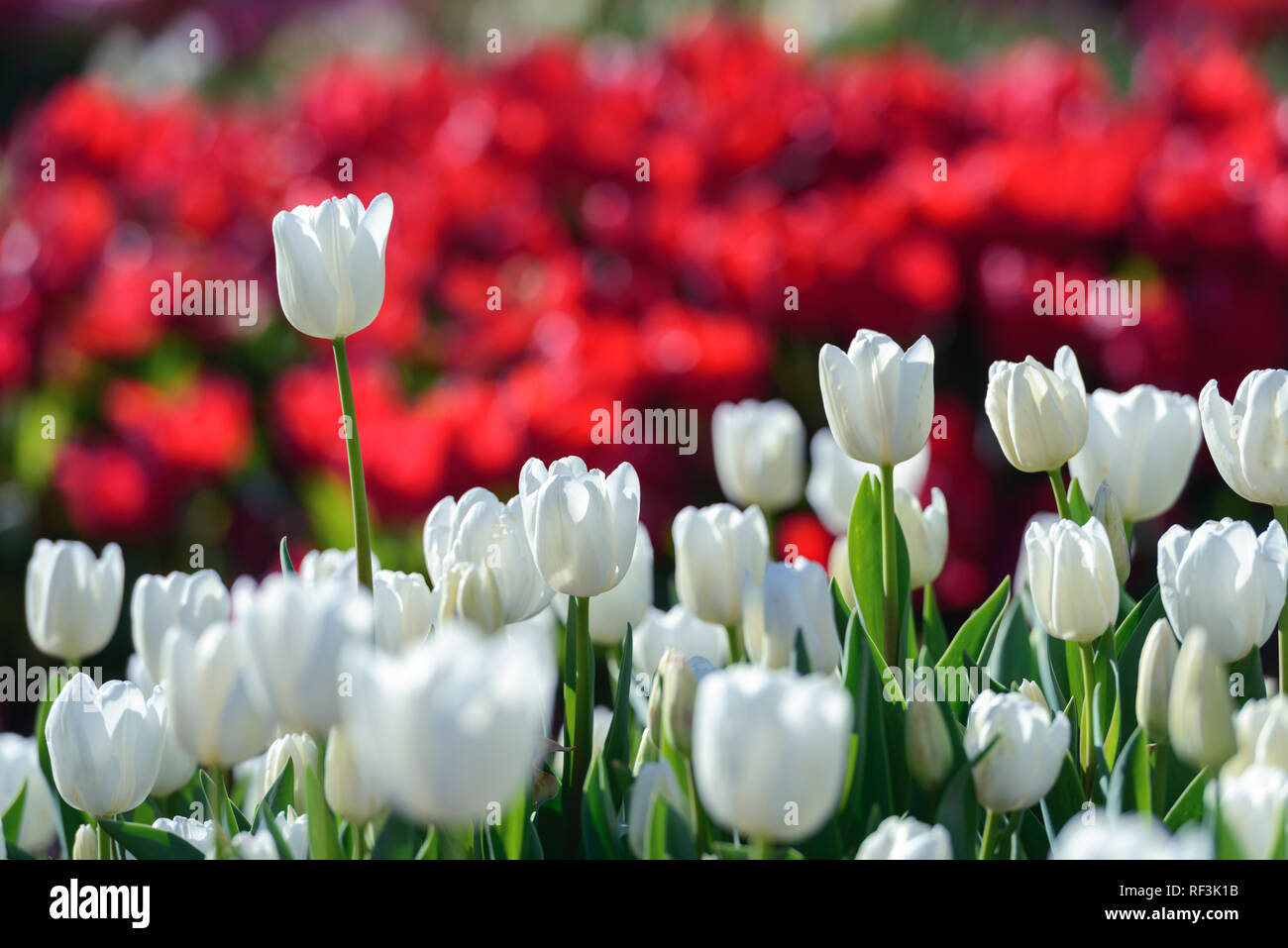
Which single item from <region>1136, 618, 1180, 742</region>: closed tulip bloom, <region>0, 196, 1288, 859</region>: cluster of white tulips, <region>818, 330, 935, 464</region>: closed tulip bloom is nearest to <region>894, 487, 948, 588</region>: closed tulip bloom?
<region>0, 196, 1288, 859</region>: cluster of white tulips

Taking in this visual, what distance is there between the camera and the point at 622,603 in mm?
962

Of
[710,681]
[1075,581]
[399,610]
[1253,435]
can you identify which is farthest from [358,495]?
[1253,435]

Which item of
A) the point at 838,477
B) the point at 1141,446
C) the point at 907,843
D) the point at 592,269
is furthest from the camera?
the point at 592,269

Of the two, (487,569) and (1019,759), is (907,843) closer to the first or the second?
(1019,759)

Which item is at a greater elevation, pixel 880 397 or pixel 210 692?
pixel 880 397

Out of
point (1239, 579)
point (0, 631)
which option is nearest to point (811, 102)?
point (0, 631)

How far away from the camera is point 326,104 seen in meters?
3.33

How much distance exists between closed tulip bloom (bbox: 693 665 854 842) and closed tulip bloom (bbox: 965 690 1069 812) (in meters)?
0.15

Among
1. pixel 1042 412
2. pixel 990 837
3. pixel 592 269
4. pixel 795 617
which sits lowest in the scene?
pixel 990 837

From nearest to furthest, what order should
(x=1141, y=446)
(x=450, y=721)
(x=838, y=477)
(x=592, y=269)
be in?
(x=450, y=721) → (x=1141, y=446) → (x=838, y=477) → (x=592, y=269)

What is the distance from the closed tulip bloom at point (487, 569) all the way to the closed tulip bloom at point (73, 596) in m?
0.25

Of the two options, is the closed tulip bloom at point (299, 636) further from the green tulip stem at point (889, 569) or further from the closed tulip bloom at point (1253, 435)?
the closed tulip bloom at point (1253, 435)

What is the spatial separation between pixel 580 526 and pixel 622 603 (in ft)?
0.69
